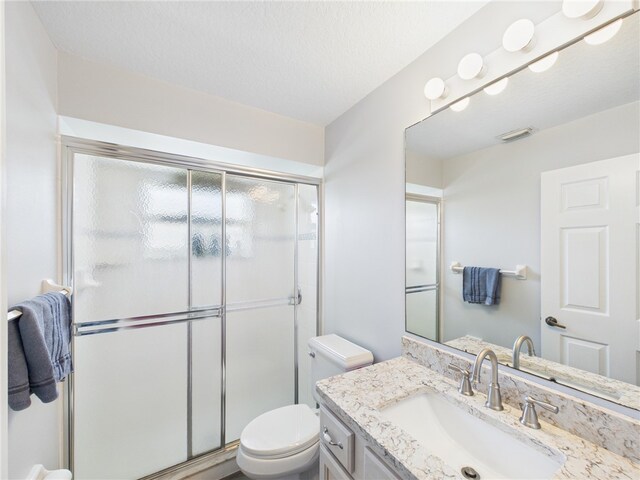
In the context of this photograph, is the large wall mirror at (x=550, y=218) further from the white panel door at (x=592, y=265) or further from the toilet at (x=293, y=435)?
the toilet at (x=293, y=435)

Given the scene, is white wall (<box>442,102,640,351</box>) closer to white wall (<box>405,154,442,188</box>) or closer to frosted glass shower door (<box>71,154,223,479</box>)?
white wall (<box>405,154,442,188</box>)

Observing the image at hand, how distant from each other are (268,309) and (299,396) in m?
0.77

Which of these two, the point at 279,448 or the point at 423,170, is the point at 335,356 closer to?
the point at 279,448

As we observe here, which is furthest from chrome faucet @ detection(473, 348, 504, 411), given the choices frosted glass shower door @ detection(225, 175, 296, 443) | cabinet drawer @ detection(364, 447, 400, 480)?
frosted glass shower door @ detection(225, 175, 296, 443)

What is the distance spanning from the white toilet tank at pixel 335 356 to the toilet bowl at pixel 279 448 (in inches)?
8.0

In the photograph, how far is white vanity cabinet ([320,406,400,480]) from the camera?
810 millimetres

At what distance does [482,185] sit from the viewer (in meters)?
1.15

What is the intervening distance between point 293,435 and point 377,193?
4.63 ft

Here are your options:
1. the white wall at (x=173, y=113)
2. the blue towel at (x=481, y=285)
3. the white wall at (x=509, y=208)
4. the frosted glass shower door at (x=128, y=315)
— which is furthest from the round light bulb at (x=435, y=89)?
the frosted glass shower door at (x=128, y=315)

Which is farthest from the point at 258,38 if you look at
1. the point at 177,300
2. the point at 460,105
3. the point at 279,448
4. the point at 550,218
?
the point at 279,448

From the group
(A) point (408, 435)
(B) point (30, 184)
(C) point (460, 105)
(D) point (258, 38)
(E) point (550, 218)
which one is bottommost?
(A) point (408, 435)

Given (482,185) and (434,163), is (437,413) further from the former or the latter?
(434,163)

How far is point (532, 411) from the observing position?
2.75 ft

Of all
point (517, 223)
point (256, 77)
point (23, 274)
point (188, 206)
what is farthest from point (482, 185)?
point (23, 274)
